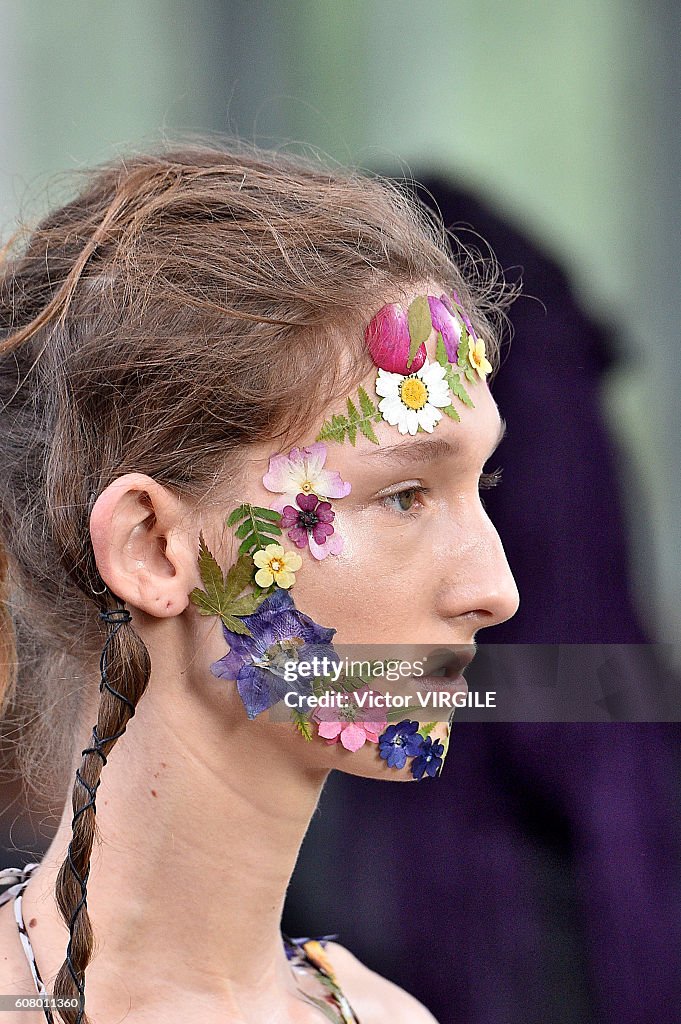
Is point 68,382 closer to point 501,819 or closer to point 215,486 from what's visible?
point 215,486

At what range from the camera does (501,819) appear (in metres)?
1.90

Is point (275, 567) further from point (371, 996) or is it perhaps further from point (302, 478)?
point (371, 996)

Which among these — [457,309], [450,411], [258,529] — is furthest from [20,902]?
[457,309]

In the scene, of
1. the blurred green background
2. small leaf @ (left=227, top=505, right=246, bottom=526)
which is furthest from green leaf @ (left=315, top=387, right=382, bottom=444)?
the blurred green background

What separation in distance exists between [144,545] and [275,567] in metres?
0.15

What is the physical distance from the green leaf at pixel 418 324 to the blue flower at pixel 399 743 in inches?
16.0

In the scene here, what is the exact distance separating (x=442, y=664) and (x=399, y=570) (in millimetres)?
124

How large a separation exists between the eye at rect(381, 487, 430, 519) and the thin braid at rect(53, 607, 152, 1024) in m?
0.30

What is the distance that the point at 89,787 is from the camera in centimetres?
104

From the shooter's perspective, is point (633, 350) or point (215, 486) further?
point (633, 350)

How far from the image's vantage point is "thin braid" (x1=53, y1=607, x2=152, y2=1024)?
1010mm

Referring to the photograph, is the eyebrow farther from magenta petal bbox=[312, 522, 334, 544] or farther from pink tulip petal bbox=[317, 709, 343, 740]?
pink tulip petal bbox=[317, 709, 343, 740]

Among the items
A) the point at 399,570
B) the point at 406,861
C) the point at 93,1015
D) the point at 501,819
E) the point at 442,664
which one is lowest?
the point at 406,861

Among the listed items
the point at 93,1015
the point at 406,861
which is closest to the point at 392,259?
the point at 93,1015
